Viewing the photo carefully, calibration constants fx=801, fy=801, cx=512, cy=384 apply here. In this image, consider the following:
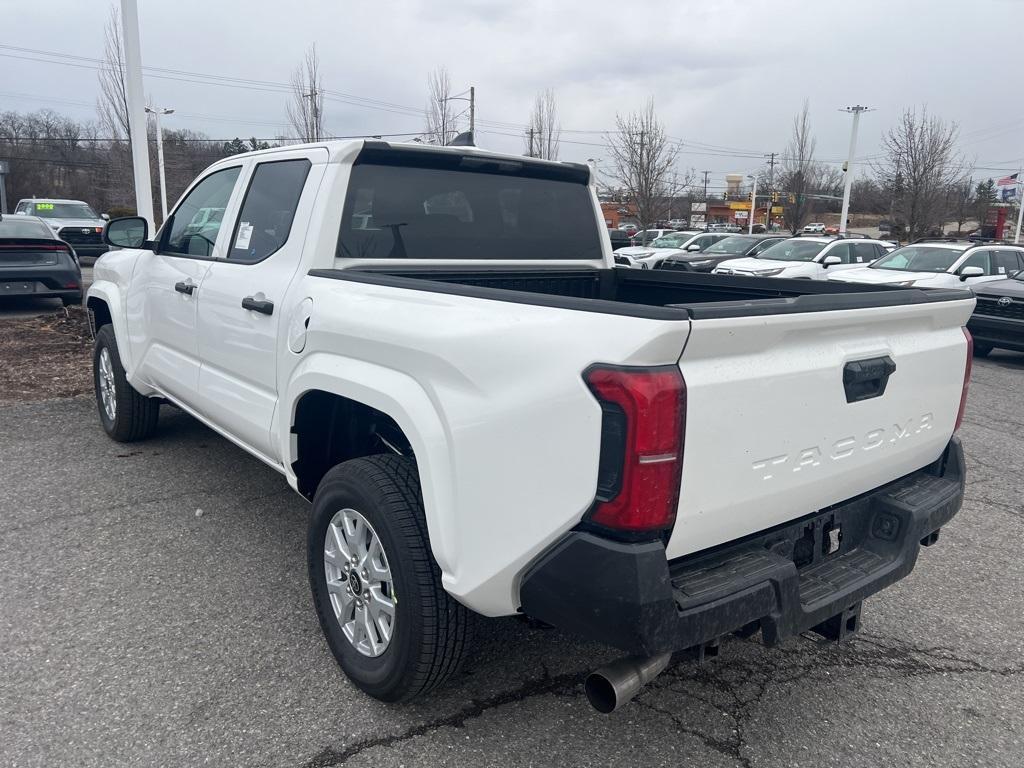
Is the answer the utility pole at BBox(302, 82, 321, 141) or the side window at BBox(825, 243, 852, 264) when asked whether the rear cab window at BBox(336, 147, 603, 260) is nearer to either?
the side window at BBox(825, 243, 852, 264)

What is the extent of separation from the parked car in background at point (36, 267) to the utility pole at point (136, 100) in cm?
145

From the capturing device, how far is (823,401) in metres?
2.35

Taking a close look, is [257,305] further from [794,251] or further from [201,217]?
[794,251]

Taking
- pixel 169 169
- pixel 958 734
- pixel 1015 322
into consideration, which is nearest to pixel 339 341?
pixel 958 734

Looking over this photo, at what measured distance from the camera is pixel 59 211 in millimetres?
21891

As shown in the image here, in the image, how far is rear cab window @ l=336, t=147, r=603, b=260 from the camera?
352 centimetres

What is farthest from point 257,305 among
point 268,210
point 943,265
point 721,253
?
point 721,253

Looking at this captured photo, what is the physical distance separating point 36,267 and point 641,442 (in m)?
11.7

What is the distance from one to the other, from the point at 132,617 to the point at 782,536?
263 cm

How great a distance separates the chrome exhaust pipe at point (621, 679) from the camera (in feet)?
7.17

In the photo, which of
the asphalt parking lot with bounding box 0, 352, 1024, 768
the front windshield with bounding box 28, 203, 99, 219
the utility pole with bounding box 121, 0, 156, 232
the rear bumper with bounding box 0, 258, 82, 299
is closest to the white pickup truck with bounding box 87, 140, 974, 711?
the asphalt parking lot with bounding box 0, 352, 1024, 768

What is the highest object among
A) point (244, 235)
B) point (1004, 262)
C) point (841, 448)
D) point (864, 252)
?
point (244, 235)

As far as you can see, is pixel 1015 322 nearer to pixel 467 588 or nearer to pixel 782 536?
pixel 782 536

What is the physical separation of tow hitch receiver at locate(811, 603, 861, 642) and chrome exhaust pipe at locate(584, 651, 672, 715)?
73 cm
